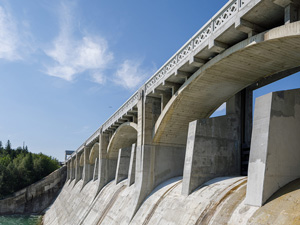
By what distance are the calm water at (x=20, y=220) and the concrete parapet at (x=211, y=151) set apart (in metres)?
40.5

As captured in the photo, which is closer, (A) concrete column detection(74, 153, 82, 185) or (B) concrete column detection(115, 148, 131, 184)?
(B) concrete column detection(115, 148, 131, 184)

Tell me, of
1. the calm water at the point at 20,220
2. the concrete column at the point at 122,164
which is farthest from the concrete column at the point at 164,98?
the calm water at the point at 20,220

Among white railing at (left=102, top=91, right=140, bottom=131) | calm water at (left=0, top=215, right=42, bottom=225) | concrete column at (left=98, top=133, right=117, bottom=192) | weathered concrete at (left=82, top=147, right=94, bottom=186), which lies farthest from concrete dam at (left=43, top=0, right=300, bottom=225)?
calm water at (left=0, top=215, right=42, bottom=225)

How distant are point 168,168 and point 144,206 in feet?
11.6

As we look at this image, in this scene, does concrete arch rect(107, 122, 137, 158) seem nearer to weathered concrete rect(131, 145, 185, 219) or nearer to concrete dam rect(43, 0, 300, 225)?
concrete dam rect(43, 0, 300, 225)

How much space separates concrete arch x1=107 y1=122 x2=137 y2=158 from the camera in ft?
102

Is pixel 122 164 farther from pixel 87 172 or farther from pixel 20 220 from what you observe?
pixel 20 220

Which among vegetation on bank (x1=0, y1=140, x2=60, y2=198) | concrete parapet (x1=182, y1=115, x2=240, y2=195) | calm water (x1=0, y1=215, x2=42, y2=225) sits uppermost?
concrete parapet (x1=182, y1=115, x2=240, y2=195)

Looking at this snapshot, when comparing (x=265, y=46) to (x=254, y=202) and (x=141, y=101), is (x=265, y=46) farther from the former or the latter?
(x=141, y=101)

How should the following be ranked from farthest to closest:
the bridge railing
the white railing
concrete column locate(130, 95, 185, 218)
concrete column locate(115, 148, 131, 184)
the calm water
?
1. the calm water
2. concrete column locate(115, 148, 131, 184)
3. the white railing
4. concrete column locate(130, 95, 185, 218)
5. the bridge railing

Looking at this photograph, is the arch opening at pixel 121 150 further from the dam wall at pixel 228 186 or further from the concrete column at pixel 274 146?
the concrete column at pixel 274 146

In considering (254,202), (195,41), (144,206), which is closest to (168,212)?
(144,206)

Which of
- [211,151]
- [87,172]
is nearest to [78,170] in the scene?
[87,172]

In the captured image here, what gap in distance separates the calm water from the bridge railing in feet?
125
